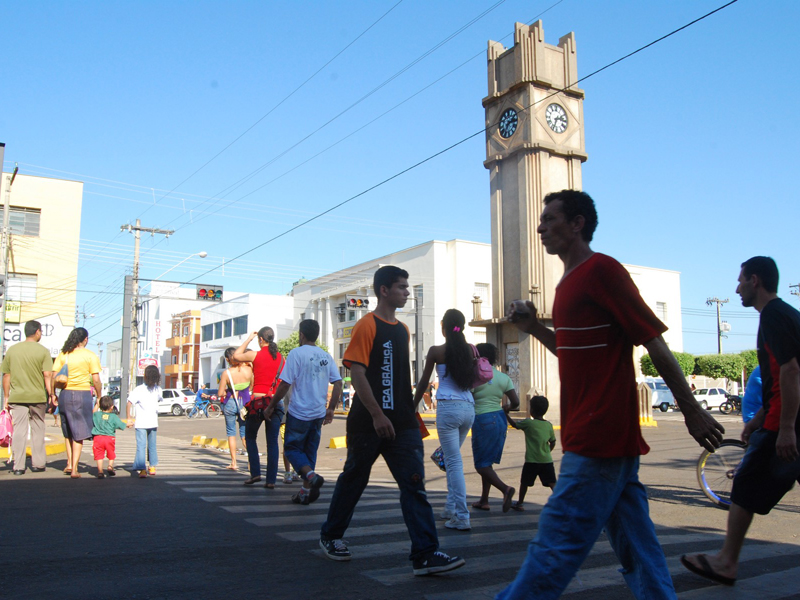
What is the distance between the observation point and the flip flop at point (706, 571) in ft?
13.1

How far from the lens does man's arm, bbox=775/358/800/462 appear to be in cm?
390

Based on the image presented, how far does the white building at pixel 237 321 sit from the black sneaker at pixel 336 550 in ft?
200

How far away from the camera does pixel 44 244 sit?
37812mm

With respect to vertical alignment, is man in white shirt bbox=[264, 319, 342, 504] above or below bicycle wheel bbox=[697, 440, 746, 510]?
above

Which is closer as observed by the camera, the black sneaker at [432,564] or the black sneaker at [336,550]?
the black sneaker at [432,564]

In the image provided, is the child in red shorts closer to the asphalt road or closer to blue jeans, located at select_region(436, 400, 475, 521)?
the asphalt road

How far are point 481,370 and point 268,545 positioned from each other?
8.21 ft

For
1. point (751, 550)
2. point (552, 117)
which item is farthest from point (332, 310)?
point (751, 550)

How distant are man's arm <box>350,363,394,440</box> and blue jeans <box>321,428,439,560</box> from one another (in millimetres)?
176

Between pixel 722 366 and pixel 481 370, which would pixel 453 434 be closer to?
pixel 481 370

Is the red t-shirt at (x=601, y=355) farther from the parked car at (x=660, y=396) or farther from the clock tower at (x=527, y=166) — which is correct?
the parked car at (x=660, y=396)

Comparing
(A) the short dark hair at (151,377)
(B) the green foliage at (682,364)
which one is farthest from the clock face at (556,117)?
(B) the green foliage at (682,364)

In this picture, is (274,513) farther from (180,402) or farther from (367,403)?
(180,402)

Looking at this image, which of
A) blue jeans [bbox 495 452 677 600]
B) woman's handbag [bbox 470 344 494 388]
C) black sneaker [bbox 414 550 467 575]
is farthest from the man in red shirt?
woman's handbag [bbox 470 344 494 388]
